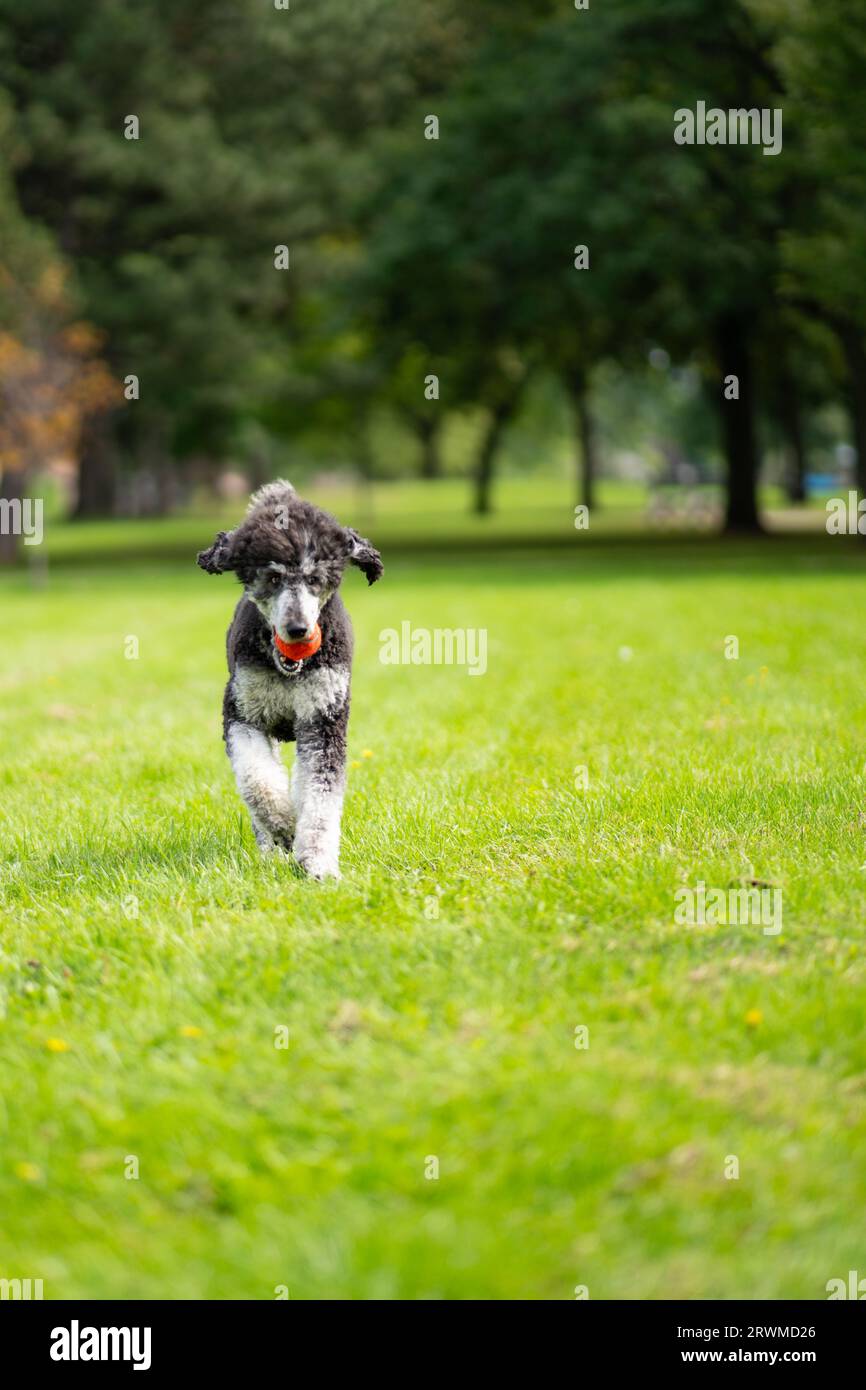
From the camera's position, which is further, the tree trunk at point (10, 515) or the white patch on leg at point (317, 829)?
the tree trunk at point (10, 515)

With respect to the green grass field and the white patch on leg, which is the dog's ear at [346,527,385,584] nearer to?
the white patch on leg

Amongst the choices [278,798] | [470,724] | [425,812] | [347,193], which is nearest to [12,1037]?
[278,798]

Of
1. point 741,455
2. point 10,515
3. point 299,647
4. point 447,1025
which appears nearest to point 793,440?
point 741,455

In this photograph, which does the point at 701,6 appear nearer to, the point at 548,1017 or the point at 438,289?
the point at 438,289

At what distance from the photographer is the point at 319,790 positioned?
5.04 m

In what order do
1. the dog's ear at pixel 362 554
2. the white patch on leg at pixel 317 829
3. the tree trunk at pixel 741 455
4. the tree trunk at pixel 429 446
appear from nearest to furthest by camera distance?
the white patch on leg at pixel 317 829 < the dog's ear at pixel 362 554 < the tree trunk at pixel 741 455 < the tree trunk at pixel 429 446

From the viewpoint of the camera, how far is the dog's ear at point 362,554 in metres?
5.09

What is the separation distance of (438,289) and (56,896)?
22.8 m

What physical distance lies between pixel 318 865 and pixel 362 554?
3.84ft

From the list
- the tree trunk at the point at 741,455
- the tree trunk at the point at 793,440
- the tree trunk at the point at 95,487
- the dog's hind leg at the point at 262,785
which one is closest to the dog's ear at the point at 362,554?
the dog's hind leg at the point at 262,785

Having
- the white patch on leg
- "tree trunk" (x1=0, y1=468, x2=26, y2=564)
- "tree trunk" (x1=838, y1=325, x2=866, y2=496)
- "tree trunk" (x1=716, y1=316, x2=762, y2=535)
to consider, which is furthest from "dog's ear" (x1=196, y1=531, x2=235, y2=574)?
"tree trunk" (x1=716, y1=316, x2=762, y2=535)

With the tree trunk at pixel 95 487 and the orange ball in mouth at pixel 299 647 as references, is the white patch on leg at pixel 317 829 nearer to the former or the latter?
the orange ball in mouth at pixel 299 647

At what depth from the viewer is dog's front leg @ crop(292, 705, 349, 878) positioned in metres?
4.99

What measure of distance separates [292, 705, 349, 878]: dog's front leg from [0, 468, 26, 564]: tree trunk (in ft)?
65.4
